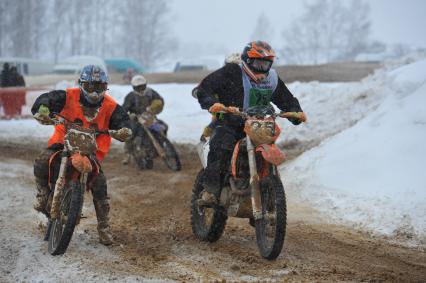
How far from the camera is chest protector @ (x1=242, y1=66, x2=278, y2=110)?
21.1 feet

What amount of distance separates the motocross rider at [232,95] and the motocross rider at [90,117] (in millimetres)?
925

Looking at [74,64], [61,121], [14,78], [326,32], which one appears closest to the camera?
[61,121]

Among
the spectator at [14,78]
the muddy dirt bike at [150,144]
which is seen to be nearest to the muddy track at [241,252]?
the muddy dirt bike at [150,144]

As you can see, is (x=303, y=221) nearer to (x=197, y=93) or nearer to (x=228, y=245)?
(x=228, y=245)

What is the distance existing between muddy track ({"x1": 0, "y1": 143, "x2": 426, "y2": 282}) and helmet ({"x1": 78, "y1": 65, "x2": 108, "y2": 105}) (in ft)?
5.23

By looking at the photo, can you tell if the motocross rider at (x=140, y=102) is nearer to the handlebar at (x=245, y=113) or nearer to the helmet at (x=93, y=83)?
the helmet at (x=93, y=83)

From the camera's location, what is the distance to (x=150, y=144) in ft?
40.9

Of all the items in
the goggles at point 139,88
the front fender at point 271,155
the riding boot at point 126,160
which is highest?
the front fender at point 271,155

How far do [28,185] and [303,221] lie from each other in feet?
15.2

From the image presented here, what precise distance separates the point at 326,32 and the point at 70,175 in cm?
6035

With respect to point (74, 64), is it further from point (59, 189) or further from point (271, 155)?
point (271, 155)

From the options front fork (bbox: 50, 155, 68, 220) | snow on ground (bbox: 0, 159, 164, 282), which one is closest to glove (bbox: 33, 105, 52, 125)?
front fork (bbox: 50, 155, 68, 220)

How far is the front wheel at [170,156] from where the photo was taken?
12.2 meters

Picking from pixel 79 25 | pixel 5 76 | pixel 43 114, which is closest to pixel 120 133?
pixel 43 114
